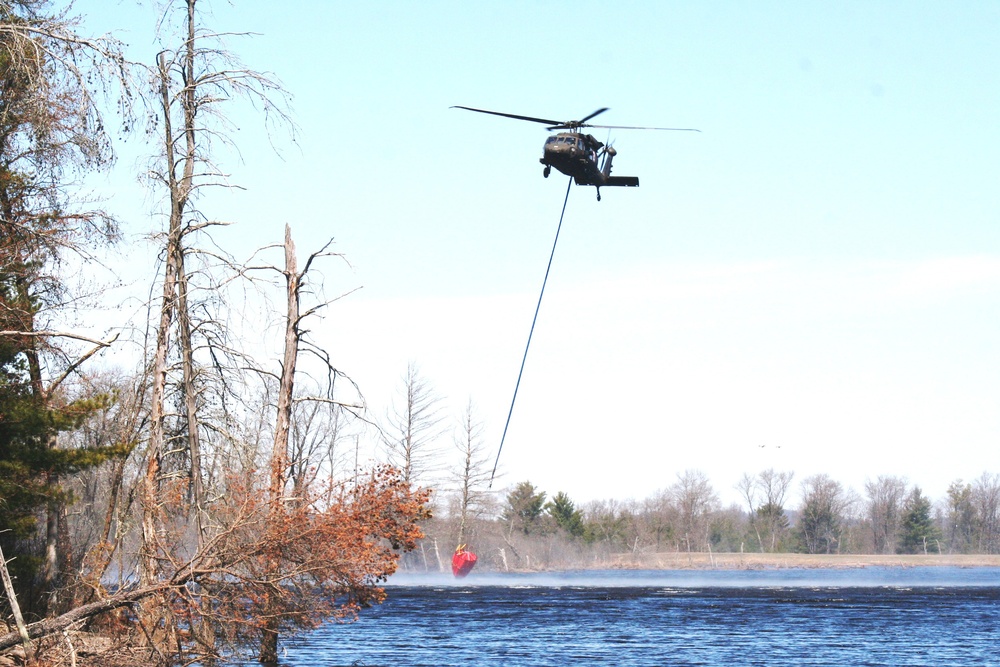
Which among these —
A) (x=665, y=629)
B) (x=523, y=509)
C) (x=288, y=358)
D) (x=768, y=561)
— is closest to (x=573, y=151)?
(x=288, y=358)

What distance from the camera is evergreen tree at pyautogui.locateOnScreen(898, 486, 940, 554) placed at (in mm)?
132375

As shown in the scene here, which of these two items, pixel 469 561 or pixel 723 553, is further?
A: pixel 723 553

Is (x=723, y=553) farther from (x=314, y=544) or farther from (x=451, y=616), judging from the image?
(x=314, y=544)

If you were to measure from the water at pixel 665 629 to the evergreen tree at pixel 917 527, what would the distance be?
66.5m

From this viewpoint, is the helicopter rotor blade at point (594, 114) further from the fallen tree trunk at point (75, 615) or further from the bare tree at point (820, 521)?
the bare tree at point (820, 521)

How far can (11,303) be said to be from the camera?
19750 millimetres

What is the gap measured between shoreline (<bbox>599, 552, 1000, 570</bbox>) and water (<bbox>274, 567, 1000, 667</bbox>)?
1701 inches

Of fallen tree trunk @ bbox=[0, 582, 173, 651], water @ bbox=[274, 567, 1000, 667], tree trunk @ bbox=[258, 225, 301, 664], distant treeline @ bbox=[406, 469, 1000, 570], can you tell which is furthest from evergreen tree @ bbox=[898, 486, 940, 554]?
fallen tree trunk @ bbox=[0, 582, 173, 651]

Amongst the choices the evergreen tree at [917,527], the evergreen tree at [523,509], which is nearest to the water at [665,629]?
the evergreen tree at [523,509]

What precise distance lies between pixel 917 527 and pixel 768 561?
25.6 meters

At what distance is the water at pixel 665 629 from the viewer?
3075 cm

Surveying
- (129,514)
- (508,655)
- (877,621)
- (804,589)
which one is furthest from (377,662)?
(804,589)

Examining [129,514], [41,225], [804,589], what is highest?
[41,225]

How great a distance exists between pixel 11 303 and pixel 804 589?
206 feet
